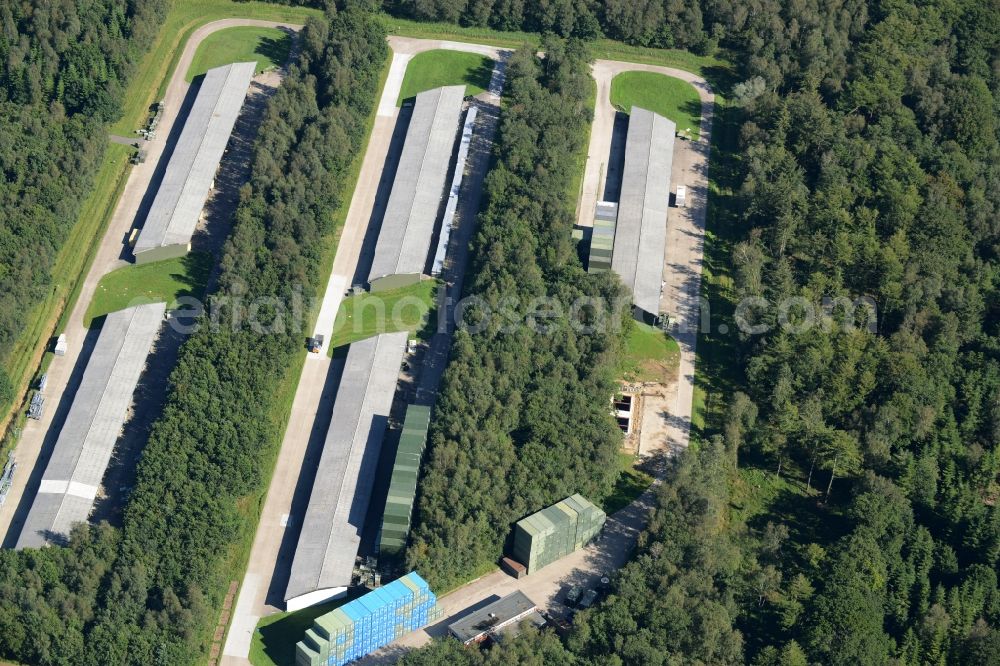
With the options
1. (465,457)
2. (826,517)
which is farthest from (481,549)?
(826,517)

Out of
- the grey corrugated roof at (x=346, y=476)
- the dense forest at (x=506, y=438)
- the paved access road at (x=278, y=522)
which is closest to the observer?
the paved access road at (x=278, y=522)

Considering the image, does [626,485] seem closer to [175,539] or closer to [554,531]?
[554,531]

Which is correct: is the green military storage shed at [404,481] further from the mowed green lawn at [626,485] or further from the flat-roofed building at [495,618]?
the mowed green lawn at [626,485]

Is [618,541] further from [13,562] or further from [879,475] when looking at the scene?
[13,562]

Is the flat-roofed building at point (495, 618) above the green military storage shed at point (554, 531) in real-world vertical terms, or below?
below

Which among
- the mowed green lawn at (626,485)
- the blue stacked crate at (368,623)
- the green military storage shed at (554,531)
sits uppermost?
the mowed green lawn at (626,485)

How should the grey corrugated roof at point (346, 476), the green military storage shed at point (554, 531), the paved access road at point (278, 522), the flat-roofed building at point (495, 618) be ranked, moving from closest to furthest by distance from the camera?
1. the flat-roofed building at point (495, 618)
2. the paved access road at point (278, 522)
3. the grey corrugated roof at point (346, 476)
4. the green military storage shed at point (554, 531)

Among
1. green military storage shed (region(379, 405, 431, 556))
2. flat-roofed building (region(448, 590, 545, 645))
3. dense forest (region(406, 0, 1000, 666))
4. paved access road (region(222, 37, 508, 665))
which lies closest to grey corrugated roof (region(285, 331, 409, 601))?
paved access road (region(222, 37, 508, 665))

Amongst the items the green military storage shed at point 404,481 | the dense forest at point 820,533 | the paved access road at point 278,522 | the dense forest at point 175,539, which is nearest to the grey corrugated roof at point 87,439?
the dense forest at point 175,539
